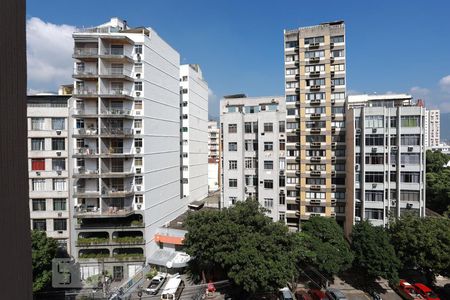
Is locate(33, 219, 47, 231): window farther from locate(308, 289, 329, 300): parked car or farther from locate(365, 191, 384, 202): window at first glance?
locate(365, 191, 384, 202): window

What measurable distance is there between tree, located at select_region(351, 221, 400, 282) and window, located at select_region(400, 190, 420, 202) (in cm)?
487

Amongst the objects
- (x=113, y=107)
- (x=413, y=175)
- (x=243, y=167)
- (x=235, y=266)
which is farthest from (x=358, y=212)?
(x=113, y=107)

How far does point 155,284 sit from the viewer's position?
2139 centimetres

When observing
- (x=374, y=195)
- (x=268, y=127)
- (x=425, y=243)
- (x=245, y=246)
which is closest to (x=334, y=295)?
(x=425, y=243)

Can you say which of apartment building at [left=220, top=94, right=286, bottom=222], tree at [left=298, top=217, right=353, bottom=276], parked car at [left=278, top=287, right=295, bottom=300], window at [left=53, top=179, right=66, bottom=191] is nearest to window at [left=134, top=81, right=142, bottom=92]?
apartment building at [left=220, top=94, right=286, bottom=222]

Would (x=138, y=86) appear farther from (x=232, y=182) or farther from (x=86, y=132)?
(x=232, y=182)

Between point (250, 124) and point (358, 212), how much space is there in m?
12.8

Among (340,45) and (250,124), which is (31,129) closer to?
(250,124)

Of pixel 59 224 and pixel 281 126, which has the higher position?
pixel 281 126

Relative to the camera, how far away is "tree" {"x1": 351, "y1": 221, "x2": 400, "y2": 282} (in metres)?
18.6

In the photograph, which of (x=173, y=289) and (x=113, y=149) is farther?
(x=113, y=149)

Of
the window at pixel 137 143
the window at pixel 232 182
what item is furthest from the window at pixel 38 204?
the window at pixel 232 182

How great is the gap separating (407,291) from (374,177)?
8925mm

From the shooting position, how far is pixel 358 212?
24.9m
